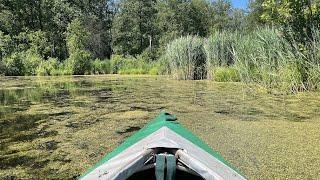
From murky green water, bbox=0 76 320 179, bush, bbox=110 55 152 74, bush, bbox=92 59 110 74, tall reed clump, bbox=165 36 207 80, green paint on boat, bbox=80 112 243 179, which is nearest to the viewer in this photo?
green paint on boat, bbox=80 112 243 179

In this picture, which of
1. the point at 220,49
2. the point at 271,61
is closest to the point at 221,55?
the point at 220,49

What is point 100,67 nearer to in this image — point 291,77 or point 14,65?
point 14,65

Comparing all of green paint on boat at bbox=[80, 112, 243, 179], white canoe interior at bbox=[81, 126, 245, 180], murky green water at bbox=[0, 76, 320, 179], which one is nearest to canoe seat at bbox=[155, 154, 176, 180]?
white canoe interior at bbox=[81, 126, 245, 180]

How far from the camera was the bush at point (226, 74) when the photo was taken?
1162 centimetres

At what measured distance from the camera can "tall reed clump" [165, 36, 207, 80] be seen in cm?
1270

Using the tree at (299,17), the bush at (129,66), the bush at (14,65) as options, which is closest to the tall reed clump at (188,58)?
the tree at (299,17)

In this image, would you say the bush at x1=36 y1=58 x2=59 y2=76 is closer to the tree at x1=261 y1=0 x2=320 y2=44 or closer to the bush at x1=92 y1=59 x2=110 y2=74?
the bush at x1=92 y1=59 x2=110 y2=74

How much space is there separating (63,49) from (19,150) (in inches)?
1101

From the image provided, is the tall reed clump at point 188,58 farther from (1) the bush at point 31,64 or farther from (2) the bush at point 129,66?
(1) the bush at point 31,64

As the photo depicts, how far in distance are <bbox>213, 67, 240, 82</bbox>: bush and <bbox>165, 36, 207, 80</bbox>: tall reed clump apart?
0.98 meters

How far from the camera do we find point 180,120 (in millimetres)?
5445

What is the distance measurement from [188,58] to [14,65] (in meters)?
13.1

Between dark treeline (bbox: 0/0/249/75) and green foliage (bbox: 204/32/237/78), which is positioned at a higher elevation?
dark treeline (bbox: 0/0/249/75)

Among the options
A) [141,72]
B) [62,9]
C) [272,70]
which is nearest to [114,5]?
[62,9]
